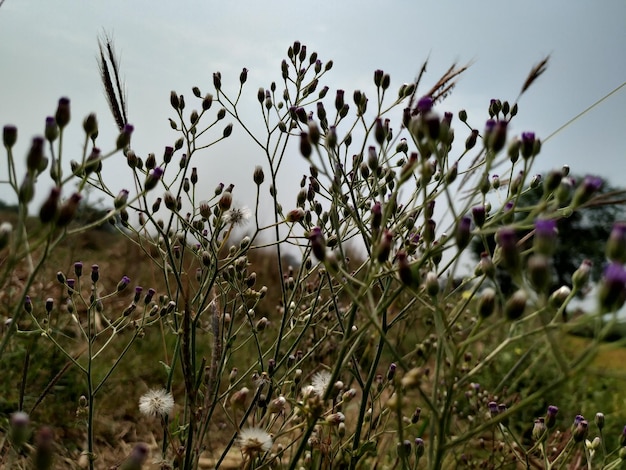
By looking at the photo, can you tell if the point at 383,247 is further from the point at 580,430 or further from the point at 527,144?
the point at 580,430

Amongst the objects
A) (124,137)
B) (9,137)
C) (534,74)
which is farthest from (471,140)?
(9,137)

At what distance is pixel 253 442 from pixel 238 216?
0.88m

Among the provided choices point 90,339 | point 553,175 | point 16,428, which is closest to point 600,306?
point 553,175

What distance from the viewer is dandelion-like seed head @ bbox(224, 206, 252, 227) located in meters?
1.87

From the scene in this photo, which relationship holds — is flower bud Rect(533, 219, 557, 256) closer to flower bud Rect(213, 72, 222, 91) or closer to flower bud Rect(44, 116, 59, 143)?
flower bud Rect(44, 116, 59, 143)

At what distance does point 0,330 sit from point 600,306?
9.94ft

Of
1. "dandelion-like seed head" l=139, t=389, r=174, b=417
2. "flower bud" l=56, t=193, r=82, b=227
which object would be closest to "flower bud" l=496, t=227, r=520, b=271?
"flower bud" l=56, t=193, r=82, b=227

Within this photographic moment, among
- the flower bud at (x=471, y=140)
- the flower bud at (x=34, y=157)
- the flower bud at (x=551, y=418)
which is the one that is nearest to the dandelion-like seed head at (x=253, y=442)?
the flower bud at (x=34, y=157)

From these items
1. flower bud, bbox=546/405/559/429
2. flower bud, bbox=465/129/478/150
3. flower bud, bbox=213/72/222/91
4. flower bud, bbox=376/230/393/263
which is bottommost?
flower bud, bbox=546/405/559/429

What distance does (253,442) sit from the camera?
4.01 ft

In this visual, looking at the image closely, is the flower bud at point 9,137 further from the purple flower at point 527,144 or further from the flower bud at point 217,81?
the flower bud at point 217,81

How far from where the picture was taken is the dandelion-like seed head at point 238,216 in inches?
73.5

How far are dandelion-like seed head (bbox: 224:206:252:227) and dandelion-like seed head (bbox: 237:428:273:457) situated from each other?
2.57 ft

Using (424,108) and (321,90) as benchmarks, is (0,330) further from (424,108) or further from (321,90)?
(424,108)
